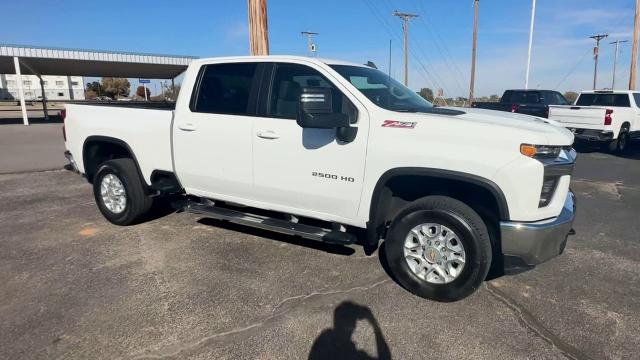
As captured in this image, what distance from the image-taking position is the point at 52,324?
3143 mm

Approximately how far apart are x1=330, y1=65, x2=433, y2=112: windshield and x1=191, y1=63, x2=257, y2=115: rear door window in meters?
0.92

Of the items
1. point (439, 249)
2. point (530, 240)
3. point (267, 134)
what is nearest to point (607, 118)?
point (530, 240)

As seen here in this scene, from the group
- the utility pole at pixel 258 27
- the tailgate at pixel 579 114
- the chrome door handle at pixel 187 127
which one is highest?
the utility pole at pixel 258 27

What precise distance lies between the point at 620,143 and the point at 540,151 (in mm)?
12484

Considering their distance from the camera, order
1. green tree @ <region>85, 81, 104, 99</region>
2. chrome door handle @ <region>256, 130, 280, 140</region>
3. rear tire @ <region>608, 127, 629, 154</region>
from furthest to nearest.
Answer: green tree @ <region>85, 81, 104, 99</region> → rear tire @ <region>608, 127, 629, 154</region> → chrome door handle @ <region>256, 130, 280, 140</region>

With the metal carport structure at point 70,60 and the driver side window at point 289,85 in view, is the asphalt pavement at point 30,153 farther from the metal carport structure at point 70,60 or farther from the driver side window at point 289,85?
the driver side window at point 289,85

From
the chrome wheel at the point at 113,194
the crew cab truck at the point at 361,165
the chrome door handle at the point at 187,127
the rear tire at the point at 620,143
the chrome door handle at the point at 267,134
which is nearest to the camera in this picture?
the crew cab truck at the point at 361,165

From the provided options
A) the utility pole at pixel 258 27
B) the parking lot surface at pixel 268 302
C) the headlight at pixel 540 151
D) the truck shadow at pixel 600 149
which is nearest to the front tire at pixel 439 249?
the parking lot surface at pixel 268 302

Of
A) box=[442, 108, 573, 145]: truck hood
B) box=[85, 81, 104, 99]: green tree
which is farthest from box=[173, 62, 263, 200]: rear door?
box=[85, 81, 104, 99]: green tree

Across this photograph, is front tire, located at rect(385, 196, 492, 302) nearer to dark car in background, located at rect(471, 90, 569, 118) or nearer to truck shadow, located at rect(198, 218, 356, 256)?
truck shadow, located at rect(198, 218, 356, 256)

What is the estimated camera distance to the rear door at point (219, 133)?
4293 millimetres

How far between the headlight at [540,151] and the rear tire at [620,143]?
11730 millimetres

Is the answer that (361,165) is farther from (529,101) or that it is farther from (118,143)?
(529,101)

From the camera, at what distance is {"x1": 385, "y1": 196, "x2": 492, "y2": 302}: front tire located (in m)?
3.33
